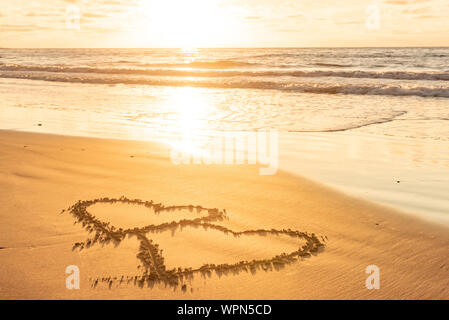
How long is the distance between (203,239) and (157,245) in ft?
1.35

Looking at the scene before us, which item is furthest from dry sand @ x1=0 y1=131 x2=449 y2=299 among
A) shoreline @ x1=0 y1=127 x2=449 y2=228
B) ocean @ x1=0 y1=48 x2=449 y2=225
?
ocean @ x1=0 y1=48 x2=449 y2=225

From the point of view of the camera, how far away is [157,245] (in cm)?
Answer: 331

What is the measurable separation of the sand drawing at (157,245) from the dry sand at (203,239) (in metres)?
0.01

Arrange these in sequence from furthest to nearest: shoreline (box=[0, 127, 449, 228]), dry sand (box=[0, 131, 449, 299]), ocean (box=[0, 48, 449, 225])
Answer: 1. ocean (box=[0, 48, 449, 225])
2. shoreline (box=[0, 127, 449, 228])
3. dry sand (box=[0, 131, 449, 299])

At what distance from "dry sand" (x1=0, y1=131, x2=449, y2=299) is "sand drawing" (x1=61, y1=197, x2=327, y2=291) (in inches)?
0.4

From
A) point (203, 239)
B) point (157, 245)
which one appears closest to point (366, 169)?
point (203, 239)

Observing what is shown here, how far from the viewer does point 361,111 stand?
440 inches

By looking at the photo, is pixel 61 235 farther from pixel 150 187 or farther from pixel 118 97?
pixel 118 97

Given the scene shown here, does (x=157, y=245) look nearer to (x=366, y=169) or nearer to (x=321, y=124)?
(x=366, y=169)

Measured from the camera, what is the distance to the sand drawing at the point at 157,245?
2879 mm

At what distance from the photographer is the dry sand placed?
283 cm

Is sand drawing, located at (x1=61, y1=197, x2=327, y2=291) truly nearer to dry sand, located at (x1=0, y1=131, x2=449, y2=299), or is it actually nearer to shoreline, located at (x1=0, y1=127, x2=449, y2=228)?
dry sand, located at (x1=0, y1=131, x2=449, y2=299)

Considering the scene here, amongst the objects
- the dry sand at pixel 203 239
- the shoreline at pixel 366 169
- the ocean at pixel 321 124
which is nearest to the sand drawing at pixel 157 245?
the dry sand at pixel 203 239

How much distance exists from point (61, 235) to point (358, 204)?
9.94 feet
